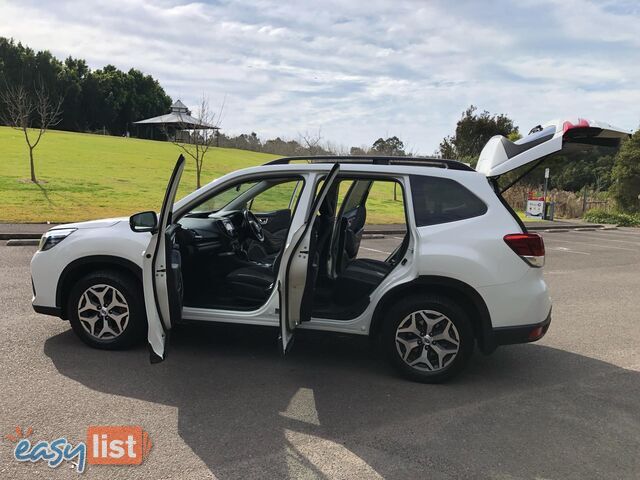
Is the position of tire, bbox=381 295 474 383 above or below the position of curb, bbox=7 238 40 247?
above

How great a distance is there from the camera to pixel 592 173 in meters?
41.3

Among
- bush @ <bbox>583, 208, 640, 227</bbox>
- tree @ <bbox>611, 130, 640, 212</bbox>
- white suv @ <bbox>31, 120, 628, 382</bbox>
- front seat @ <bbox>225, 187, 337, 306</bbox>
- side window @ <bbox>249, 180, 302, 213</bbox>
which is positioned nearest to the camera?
white suv @ <bbox>31, 120, 628, 382</bbox>

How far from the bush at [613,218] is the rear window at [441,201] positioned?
1095 inches

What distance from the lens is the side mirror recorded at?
3.93m

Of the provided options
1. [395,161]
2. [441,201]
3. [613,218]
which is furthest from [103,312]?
[613,218]

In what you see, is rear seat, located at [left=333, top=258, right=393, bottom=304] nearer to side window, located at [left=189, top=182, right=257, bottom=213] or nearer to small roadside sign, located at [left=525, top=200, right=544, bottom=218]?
side window, located at [left=189, top=182, right=257, bottom=213]

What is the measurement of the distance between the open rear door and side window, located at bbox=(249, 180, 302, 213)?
6.63ft

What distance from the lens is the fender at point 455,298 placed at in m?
3.79

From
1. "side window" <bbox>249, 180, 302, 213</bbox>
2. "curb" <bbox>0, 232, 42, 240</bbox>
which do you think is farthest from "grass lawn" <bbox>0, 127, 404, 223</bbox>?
"side window" <bbox>249, 180, 302, 213</bbox>

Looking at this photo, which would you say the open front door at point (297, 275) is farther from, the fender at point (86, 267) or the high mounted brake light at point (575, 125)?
the high mounted brake light at point (575, 125)

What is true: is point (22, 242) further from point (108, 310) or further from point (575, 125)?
point (575, 125)

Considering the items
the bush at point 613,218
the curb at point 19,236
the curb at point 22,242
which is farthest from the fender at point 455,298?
the bush at point 613,218

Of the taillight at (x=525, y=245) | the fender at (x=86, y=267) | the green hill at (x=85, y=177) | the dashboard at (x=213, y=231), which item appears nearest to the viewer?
the taillight at (x=525, y=245)

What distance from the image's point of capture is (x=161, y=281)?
11.7 ft
